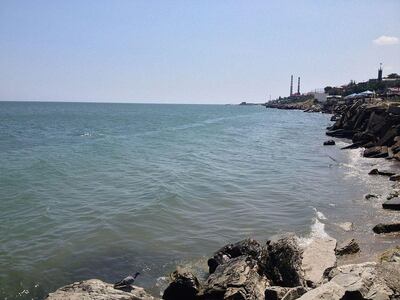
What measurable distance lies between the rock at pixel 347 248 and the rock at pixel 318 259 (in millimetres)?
241

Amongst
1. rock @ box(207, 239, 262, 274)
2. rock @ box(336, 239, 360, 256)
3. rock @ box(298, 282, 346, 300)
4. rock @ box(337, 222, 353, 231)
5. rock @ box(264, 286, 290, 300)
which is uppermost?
rock @ box(298, 282, 346, 300)

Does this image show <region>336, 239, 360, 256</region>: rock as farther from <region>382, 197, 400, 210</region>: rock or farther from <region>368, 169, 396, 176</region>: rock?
<region>368, 169, 396, 176</region>: rock

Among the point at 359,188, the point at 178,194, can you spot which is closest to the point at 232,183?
the point at 178,194

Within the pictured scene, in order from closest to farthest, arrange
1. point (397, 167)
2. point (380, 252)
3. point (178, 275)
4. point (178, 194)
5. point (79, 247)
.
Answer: point (178, 275)
point (380, 252)
point (79, 247)
point (178, 194)
point (397, 167)

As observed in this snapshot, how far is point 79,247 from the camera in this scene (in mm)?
13719

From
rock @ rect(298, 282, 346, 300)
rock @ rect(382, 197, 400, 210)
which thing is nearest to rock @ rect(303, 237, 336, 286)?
rock @ rect(298, 282, 346, 300)

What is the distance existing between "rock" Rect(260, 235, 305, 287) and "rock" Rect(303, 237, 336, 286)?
0.42 meters

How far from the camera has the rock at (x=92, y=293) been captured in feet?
29.0

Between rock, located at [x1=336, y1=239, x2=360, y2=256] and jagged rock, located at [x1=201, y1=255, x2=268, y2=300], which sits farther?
rock, located at [x1=336, y1=239, x2=360, y2=256]

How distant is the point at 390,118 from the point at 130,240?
32.6m

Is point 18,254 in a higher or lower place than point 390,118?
lower

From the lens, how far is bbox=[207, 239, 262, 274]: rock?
11.5m

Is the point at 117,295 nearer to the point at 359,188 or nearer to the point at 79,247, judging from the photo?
the point at 79,247

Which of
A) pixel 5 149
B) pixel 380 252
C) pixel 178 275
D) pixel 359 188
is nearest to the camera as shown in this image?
pixel 178 275
